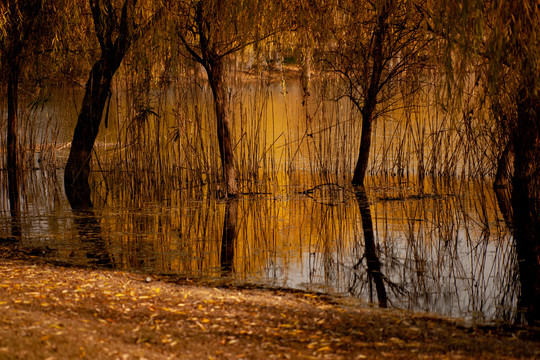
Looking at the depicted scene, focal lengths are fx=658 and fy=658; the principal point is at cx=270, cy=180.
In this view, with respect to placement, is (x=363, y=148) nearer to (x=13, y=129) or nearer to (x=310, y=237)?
(x=310, y=237)

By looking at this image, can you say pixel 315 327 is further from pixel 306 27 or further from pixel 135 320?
pixel 306 27

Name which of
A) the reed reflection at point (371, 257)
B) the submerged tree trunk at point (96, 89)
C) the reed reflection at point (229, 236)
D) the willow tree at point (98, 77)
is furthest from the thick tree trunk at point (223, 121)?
the reed reflection at point (371, 257)

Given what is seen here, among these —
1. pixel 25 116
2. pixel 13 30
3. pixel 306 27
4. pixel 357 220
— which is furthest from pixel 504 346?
pixel 25 116

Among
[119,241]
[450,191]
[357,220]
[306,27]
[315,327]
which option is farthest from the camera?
[450,191]

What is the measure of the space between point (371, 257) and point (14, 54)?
4997mm

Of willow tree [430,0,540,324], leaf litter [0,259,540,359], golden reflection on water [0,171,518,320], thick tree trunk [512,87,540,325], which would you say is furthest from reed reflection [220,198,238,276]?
thick tree trunk [512,87,540,325]

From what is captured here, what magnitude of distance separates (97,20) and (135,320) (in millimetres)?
4574

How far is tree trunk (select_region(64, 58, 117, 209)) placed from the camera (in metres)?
6.98

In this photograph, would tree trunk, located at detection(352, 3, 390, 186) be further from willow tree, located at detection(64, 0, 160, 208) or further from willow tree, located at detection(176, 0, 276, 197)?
willow tree, located at detection(64, 0, 160, 208)

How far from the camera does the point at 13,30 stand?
705cm

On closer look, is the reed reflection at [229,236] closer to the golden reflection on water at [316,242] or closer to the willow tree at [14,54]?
the golden reflection on water at [316,242]

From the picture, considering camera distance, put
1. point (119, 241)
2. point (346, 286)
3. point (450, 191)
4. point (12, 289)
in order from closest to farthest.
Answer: point (12, 289) → point (346, 286) → point (119, 241) → point (450, 191)

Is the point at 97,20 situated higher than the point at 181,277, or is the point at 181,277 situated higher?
the point at 97,20

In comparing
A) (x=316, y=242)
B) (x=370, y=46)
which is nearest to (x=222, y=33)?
(x=370, y=46)
